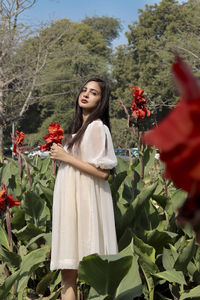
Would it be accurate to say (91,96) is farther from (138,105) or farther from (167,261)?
(167,261)

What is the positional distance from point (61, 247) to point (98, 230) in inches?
8.6

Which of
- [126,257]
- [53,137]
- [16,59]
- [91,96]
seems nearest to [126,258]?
[126,257]

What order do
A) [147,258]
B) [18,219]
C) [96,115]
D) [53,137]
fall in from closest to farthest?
[147,258]
[96,115]
[53,137]
[18,219]

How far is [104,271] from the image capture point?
173 centimetres

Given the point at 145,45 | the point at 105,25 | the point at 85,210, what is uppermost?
the point at 105,25

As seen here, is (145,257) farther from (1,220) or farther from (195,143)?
(195,143)

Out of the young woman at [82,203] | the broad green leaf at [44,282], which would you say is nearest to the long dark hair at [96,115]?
the young woman at [82,203]

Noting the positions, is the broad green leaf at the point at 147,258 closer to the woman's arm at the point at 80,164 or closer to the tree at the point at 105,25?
the woman's arm at the point at 80,164

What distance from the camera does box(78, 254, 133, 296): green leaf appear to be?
1.64 m

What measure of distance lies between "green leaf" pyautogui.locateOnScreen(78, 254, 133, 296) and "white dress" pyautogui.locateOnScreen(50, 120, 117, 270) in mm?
243

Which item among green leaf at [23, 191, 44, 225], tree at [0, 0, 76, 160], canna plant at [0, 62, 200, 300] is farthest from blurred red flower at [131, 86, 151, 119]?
tree at [0, 0, 76, 160]

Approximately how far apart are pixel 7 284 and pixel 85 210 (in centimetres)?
54

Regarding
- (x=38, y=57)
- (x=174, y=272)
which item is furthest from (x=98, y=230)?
(x=38, y=57)

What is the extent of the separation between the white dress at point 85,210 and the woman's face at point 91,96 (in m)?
0.18
